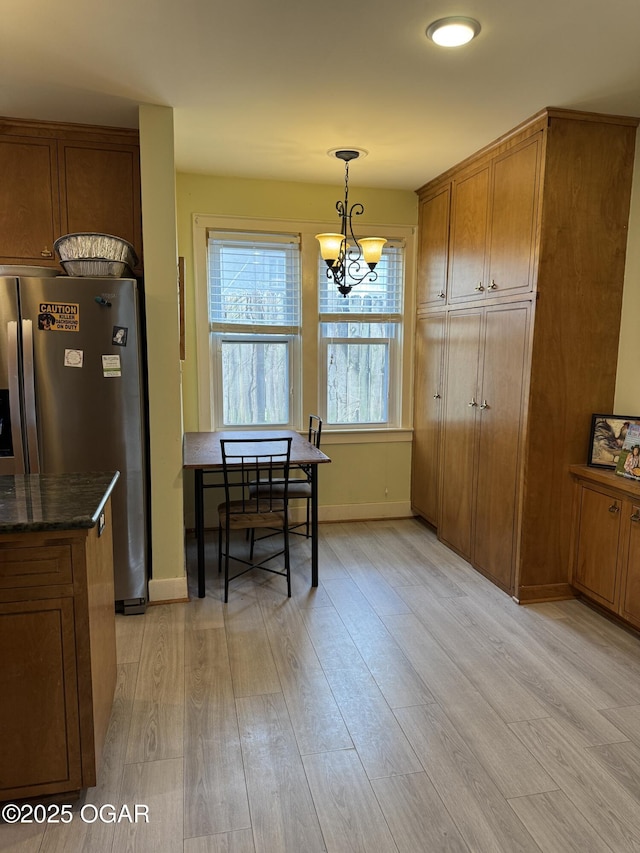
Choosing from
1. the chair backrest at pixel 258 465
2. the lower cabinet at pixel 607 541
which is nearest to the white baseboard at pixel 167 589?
the chair backrest at pixel 258 465

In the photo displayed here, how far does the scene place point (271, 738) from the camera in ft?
6.69

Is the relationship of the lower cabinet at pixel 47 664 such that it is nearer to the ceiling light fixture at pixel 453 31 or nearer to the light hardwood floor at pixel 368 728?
the light hardwood floor at pixel 368 728

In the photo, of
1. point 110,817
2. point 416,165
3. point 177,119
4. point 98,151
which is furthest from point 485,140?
point 110,817

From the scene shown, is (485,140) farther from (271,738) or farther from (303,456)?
(271,738)

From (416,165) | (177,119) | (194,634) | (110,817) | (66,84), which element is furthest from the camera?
(416,165)

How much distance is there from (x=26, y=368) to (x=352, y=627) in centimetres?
207

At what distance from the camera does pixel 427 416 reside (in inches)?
170

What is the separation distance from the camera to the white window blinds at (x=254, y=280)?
4.11m

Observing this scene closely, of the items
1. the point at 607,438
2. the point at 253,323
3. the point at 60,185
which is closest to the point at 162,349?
the point at 60,185

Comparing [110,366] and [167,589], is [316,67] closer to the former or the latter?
[110,366]

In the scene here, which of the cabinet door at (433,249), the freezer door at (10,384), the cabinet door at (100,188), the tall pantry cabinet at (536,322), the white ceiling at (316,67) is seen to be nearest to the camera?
the white ceiling at (316,67)

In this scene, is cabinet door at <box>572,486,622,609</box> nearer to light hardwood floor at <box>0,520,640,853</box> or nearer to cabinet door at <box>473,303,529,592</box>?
light hardwood floor at <box>0,520,640,853</box>

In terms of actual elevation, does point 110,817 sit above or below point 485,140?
below

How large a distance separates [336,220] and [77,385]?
2.44 meters
